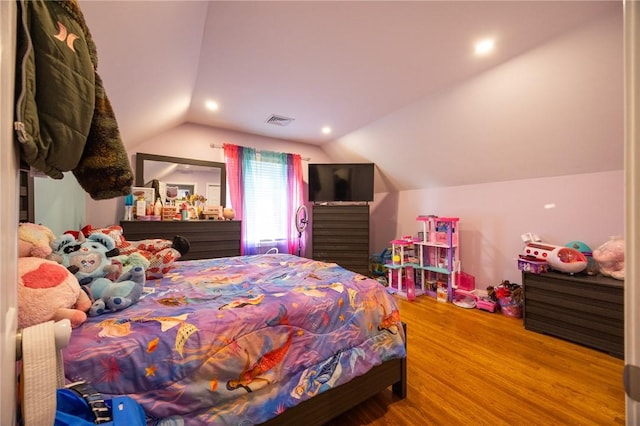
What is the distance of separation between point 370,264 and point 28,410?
4.32m

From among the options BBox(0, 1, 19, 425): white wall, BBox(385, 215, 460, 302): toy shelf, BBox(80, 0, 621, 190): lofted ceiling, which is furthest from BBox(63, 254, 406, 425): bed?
BBox(385, 215, 460, 302): toy shelf

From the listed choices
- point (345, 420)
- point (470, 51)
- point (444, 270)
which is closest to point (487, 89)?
point (470, 51)

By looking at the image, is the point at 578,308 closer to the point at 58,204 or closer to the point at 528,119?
the point at 528,119

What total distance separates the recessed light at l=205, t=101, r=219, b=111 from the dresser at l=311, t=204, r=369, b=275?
2002 mm

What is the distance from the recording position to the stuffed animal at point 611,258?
2127 mm

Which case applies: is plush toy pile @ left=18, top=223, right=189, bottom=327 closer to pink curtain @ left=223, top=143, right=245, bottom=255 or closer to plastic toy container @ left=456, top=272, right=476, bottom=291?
pink curtain @ left=223, top=143, right=245, bottom=255

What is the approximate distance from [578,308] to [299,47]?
3.17 meters

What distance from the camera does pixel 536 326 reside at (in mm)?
2373

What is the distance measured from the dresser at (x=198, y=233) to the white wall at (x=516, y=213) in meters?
2.87

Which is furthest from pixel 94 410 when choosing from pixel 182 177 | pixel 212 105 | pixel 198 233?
pixel 182 177

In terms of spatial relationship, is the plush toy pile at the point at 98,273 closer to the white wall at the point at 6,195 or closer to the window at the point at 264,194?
the white wall at the point at 6,195

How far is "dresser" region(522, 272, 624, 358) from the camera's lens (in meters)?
1.97

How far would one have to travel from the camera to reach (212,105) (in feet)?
10.0

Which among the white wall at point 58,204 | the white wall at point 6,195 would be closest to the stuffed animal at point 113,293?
the white wall at point 58,204
